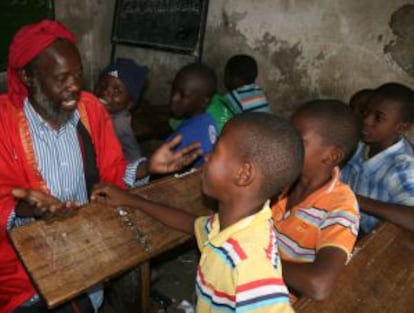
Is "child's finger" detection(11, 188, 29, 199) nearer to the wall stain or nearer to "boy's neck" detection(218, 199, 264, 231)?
"boy's neck" detection(218, 199, 264, 231)

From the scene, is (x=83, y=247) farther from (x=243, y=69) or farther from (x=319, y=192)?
(x=243, y=69)

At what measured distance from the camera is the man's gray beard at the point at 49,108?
201 cm

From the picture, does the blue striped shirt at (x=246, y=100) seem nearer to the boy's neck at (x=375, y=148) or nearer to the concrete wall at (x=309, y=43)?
the concrete wall at (x=309, y=43)

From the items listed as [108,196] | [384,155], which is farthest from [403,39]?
[108,196]

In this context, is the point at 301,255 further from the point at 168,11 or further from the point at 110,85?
the point at 168,11

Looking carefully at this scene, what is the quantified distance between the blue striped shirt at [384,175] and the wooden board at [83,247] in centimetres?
114

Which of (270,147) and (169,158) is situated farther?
(169,158)

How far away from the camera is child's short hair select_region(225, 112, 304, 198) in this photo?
133cm

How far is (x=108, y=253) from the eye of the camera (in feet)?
5.49

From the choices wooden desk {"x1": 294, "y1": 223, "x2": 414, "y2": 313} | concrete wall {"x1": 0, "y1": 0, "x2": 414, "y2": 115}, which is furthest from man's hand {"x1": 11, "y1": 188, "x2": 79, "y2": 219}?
concrete wall {"x1": 0, "y1": 0, "x2": 414, "y2": 115}

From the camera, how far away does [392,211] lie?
1978 millimetres

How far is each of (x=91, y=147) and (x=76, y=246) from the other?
75cm

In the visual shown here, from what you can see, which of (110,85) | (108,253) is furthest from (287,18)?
(108,253)

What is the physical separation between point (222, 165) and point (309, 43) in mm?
3121
